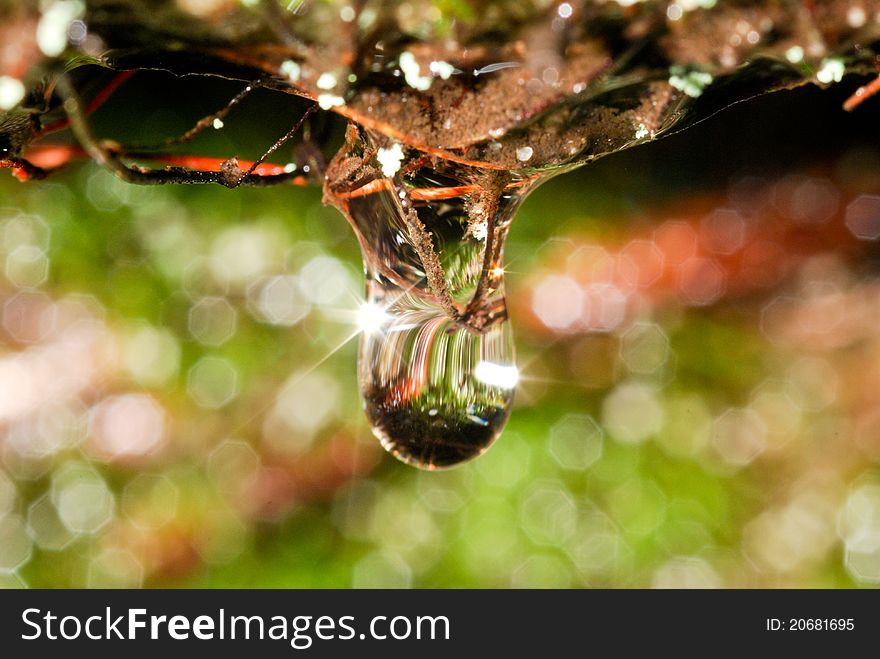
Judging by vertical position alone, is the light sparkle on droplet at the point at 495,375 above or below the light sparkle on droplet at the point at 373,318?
below

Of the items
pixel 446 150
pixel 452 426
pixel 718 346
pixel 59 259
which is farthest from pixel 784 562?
pixel 59 259

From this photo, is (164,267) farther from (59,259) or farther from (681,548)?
(681,548)

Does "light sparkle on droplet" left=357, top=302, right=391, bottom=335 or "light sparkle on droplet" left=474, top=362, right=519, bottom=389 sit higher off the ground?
"light sparkle on droplet" left=357, top=302, right=391, bottom=335

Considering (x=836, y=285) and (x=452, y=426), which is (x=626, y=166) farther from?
(x=452, y=426)

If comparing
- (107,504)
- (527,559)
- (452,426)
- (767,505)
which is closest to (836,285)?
(767,505)

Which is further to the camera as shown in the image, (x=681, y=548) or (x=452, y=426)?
(x=681, y=548)

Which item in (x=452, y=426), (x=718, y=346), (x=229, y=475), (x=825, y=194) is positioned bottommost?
(x=452, y=426)

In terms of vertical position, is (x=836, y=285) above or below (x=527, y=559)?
above
